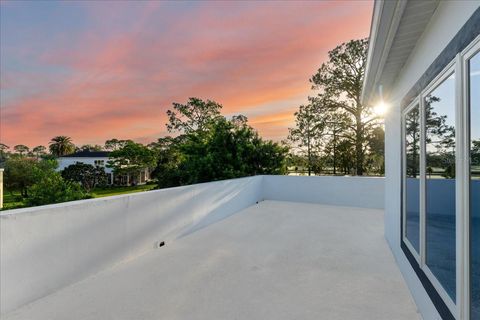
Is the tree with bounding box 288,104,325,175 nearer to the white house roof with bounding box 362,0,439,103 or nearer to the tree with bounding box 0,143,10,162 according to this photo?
the white house roof with bounding box 362,0,439,103

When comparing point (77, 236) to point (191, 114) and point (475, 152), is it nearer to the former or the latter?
point (475, 152)

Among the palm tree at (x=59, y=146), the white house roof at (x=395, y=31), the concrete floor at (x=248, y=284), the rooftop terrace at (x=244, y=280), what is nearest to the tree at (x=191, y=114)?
the rooftop terrace at (x=244, y=280)

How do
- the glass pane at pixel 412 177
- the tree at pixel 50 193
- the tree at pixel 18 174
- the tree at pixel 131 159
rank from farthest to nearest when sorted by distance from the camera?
the tree at pixel 131 159, the tree at pixel 18 174, the tree at pixel 50 193, the glass pane at pixel 412 177

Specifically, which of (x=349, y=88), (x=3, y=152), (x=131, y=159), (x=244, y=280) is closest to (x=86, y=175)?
(x=131, y=159)

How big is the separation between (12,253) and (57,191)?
1271cm

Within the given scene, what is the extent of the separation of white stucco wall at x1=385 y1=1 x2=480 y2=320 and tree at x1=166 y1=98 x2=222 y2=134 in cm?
1835

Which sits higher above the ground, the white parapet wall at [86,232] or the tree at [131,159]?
the tree at [131,159]

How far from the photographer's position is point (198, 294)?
8.57 ft

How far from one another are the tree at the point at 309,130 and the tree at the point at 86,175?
26.7m

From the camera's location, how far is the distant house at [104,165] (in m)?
34.1

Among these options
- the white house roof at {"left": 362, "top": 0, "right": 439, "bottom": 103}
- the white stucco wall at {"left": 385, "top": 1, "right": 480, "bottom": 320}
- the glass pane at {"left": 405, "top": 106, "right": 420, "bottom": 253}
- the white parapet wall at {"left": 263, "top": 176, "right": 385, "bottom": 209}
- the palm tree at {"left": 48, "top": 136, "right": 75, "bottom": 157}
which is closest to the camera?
the white stucco wall at {"left": 385, "top": 1, "right": 480, "bottom": 320}

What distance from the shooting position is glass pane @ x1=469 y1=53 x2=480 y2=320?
1.35 metres

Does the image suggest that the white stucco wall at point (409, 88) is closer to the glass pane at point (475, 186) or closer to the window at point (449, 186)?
the window at point (449, 186)

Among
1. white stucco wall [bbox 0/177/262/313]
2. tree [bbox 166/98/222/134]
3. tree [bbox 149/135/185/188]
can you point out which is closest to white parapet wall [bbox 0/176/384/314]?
white stucco wall [bbox 0/177/262/313]
